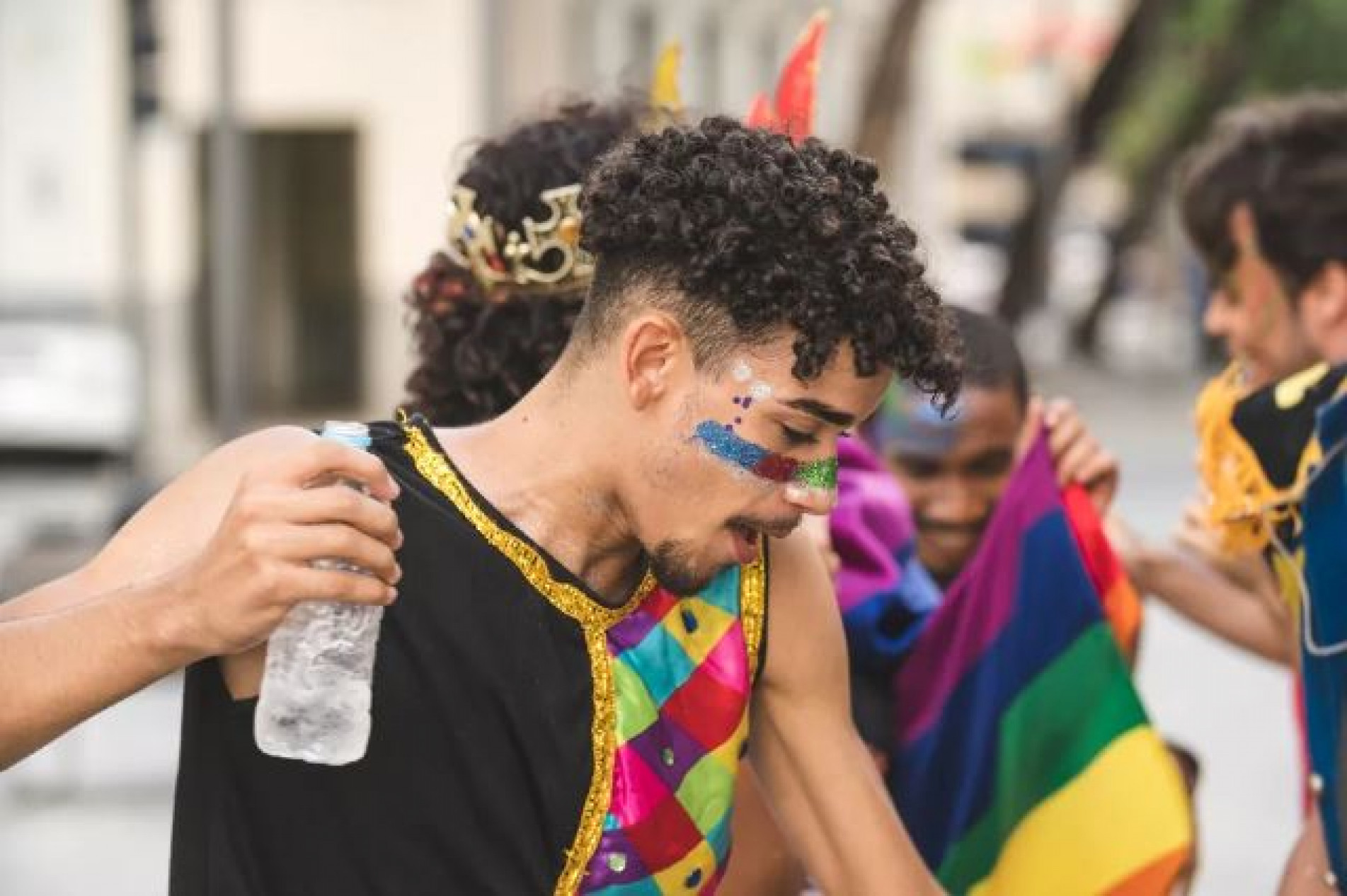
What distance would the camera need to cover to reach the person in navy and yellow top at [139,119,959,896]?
2352 mm

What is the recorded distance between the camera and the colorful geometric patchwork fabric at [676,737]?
98.8 inches

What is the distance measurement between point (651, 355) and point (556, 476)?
17cm

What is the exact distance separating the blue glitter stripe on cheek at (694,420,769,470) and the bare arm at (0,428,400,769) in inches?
15.5

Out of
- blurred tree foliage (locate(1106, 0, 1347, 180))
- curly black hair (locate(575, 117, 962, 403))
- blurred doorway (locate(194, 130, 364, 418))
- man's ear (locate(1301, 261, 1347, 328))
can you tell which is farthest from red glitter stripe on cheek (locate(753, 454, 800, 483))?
blurred tree foliage (locate(1106, 0, 1347, 180))

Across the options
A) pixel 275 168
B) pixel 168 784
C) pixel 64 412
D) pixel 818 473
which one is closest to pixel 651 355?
pixel 818 473

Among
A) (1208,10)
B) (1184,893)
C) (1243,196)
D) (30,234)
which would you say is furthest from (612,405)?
(1208,10)

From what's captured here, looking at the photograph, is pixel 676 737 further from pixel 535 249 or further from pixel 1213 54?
pixel 1213 54

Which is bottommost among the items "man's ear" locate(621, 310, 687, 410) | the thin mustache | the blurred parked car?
the blurred parked car

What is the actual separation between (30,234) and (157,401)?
1820 mm

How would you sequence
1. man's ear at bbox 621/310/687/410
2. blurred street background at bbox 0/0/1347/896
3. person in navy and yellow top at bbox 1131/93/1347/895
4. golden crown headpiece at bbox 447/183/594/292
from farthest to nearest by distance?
blurred street background at bbox 0/0/1347/896 < golden crown headpiece at bbox 447/183/594/292 < person in navy and yellow top at bbox 1131/93/1347/895 < man's ear at bbox 621/310/687/410

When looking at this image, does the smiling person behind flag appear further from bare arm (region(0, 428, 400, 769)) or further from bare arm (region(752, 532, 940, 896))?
bare arm (region(0, 428, 400, 769))

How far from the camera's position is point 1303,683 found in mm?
3139

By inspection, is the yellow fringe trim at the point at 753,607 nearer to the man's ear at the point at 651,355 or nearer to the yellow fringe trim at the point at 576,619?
the yellow fringe trim at the point at 576,619

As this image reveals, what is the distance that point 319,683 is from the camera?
2156mm
